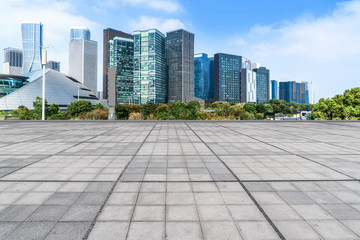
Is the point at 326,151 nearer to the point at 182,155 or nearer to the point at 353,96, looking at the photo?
the point at 182,155

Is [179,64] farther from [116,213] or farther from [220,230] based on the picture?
[220,230]

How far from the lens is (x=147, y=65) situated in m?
165

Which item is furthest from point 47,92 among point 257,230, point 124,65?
point 257,230

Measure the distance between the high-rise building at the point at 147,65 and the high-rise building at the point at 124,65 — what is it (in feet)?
32.3

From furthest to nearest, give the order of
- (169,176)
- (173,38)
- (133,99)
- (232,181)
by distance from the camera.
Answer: (173,38) → (133,99) → (169,176) → (232,181)

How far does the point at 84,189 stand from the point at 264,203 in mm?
4420

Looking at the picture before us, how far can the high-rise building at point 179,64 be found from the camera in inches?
7244

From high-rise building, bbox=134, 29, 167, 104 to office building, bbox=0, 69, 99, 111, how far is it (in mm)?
53696

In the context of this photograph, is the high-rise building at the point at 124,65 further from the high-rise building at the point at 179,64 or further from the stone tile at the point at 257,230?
the stone tile at the point at 257,230

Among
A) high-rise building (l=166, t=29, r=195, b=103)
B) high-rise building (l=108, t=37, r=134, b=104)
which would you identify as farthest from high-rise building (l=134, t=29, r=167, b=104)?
high-rise building (l=166, t=29, r=195, b=103)

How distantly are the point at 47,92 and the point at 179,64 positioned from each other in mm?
119915

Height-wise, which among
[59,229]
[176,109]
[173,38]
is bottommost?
[59,229]

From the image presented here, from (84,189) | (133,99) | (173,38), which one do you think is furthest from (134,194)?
(173,38)

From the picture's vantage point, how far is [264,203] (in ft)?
14.3
